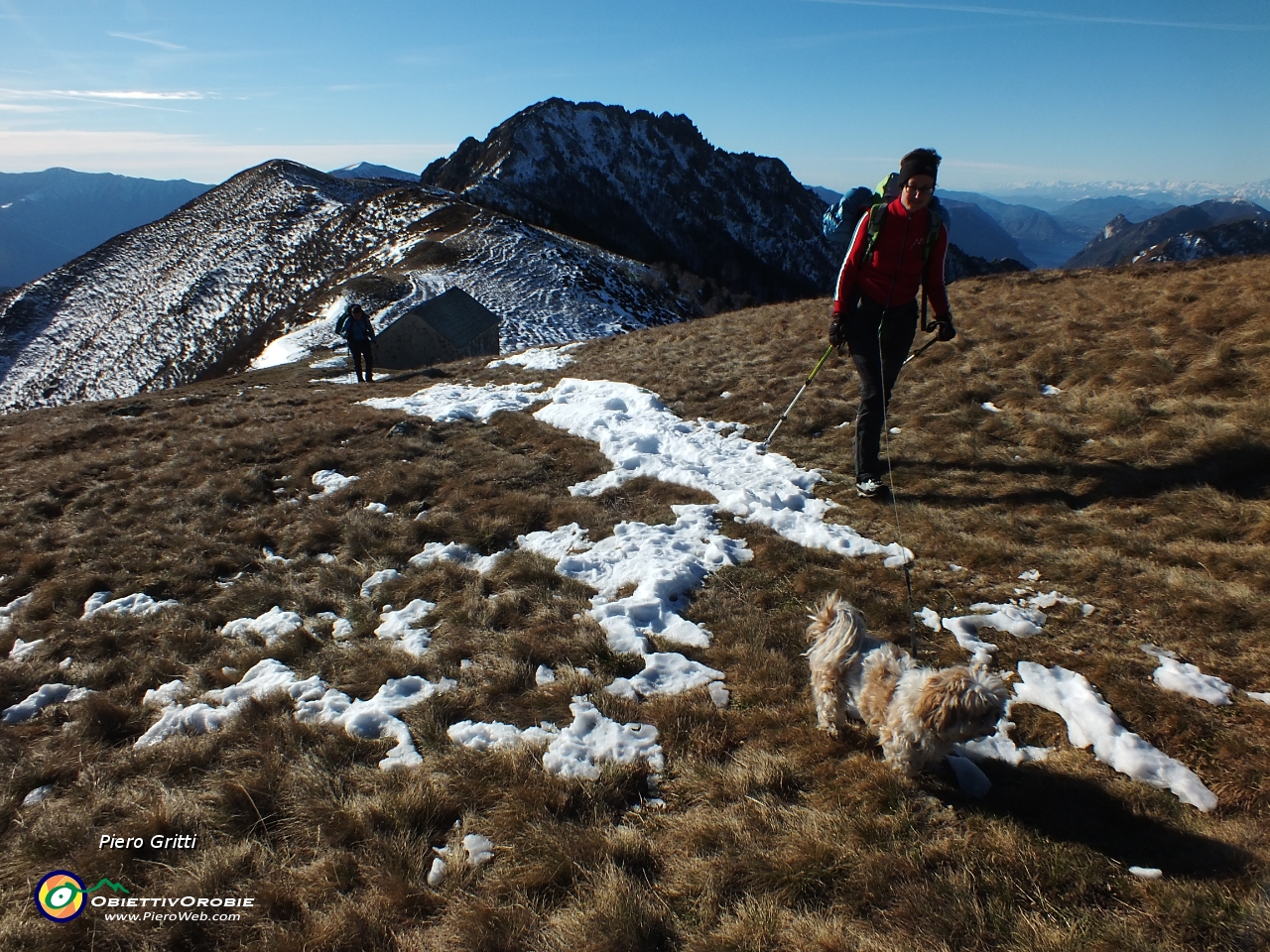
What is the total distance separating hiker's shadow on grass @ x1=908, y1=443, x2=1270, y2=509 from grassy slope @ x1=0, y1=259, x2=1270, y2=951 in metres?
0.04

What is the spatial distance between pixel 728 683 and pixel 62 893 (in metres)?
4.24

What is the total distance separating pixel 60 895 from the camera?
3350 millimetres

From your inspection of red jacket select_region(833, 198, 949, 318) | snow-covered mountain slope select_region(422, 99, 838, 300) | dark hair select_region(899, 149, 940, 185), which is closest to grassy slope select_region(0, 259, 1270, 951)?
red jacket select_region(833, 198, 949, 318)

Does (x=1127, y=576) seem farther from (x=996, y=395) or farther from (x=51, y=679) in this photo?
(x=51, y=679)

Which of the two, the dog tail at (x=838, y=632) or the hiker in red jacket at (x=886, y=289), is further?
the hiker in red jacket at (x=886, y=289)

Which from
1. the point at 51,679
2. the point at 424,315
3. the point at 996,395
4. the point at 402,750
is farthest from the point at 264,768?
the point at 424,315

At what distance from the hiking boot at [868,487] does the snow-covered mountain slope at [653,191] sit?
113672 millimetres

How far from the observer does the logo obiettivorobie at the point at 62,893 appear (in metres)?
3.28

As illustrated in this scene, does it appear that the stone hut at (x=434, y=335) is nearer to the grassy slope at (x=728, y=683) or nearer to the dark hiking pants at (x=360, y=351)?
the dark hiking pants at (x=360, y=351)

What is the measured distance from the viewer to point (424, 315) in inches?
1389

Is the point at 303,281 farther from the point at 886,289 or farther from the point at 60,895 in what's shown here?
the point at 60,895

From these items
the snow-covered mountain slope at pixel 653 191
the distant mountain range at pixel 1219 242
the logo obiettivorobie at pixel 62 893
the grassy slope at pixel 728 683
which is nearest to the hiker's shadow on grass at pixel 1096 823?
the grassy slope at pixel 728 683

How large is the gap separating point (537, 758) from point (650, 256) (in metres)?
137

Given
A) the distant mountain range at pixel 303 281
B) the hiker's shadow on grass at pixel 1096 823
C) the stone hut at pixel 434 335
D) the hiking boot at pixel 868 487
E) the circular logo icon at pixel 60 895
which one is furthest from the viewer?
the distant mountain range at pixel 303 281
